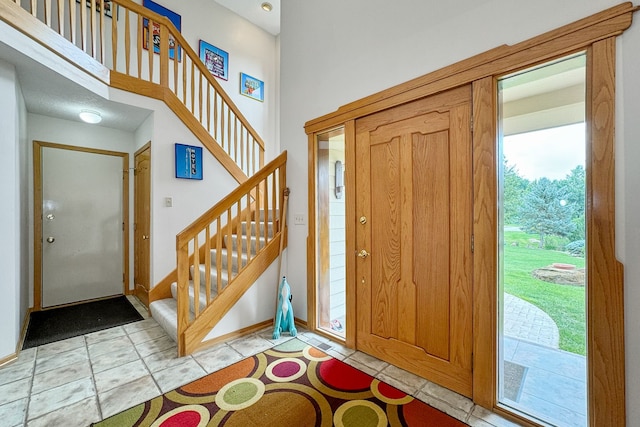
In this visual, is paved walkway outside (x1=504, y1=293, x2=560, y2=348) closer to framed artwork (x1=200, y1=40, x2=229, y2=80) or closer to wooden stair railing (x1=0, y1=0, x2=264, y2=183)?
wooden stair railing (x1=0, y1=0, x2=264, y2=183)

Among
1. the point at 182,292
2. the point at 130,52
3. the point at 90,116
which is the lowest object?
the point at 182,292

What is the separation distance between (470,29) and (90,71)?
338cm

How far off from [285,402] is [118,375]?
4.40 feet

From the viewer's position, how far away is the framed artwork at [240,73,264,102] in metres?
5.10

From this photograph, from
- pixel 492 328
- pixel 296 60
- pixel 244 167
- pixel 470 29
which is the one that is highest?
pixel 296 60

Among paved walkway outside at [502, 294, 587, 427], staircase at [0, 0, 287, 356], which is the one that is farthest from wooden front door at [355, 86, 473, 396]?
staircase at [0, 0, 287, 356]

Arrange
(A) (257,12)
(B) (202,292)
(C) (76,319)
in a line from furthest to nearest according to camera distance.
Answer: (A) (257,12), (C) (76,319), (B) (202,292)

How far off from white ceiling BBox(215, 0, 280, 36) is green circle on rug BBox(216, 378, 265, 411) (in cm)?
562

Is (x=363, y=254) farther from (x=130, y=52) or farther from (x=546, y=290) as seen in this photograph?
(x=130, y=52)

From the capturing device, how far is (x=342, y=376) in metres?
2.00

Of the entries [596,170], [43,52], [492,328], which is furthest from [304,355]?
[43,52]

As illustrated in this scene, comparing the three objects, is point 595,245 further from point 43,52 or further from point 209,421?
point 43,52

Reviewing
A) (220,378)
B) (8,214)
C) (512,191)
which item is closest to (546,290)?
(512,191)

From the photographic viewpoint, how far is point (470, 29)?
1.72m
